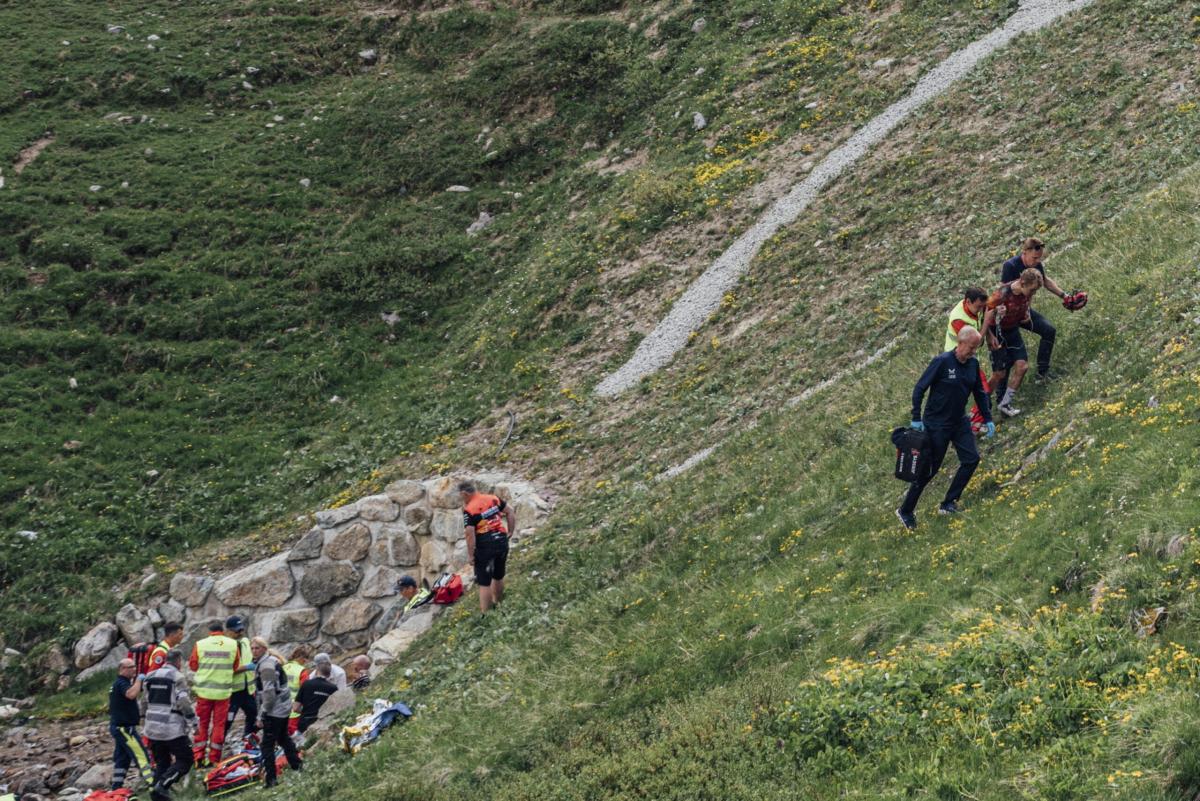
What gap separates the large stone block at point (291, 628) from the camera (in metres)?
23.7

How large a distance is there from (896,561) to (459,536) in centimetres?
1269

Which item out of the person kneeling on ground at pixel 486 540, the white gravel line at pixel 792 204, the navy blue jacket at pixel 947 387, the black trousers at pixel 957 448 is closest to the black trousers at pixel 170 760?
the person kneeling on ground at pixel 486 540

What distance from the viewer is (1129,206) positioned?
1998 cm

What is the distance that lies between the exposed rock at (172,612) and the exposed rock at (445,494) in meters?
6.26

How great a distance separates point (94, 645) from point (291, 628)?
455cm

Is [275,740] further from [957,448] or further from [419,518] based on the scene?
[957,448]

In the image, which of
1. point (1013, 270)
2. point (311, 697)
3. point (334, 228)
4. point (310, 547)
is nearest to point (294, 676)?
point (311, 697)

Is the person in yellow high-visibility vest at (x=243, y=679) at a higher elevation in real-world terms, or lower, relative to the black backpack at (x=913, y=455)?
lower

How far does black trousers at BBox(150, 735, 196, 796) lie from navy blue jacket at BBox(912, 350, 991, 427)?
479 inches

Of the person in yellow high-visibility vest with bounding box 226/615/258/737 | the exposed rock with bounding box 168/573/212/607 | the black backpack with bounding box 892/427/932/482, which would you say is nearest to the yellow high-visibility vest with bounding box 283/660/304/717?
the person in yellow high-visibility vest with bounding box 226/615/258/737

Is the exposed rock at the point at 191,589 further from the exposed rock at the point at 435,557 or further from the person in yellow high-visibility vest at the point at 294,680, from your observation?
the person in yellow high-visibility vest at the point at 294,680

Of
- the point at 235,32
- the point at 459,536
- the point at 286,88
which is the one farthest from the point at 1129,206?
the point at 235,32

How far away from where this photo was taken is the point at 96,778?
1886 cm

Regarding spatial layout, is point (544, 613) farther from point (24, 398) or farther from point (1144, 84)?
point (24, 398)
